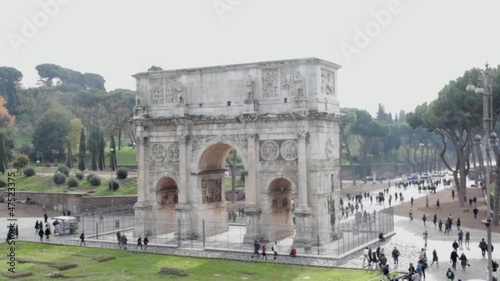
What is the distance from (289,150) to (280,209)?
5.28 metres

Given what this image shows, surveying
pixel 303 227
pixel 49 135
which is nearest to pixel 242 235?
pixel 303 227

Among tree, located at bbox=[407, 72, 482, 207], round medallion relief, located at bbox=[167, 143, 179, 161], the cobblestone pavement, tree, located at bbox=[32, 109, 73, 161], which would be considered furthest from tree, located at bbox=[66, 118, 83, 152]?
tree, located at bbox=[407, 72, 482, 207]

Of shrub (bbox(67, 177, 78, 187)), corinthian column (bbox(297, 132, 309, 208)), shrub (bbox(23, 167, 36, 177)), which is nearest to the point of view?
corinthian column (bbox(297, 132, 309, 208))

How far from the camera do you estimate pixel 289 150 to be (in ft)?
130

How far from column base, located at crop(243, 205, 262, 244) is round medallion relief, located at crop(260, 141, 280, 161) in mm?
3576

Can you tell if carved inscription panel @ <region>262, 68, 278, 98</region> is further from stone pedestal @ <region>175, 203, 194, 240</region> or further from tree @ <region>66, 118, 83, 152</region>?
tree @ <region>66, 118, 83, 152</region>

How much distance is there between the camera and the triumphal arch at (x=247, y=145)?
3881 cm

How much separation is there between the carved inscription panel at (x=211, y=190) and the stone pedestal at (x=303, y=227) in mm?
8363

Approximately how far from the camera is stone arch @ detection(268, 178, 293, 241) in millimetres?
40562

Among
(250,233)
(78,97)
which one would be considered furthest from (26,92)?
(250,233)

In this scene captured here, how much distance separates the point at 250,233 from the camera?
4000 centimetres

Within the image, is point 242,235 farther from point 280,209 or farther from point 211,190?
point 211,190

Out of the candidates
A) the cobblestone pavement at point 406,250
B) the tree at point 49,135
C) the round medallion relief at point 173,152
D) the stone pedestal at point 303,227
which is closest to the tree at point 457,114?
the cobblestone pavement at point 406,250

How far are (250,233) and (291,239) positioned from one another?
3474 millimetres
